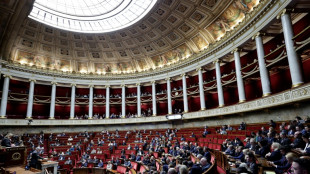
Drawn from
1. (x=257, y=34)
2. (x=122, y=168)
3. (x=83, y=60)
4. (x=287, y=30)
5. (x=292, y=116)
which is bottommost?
(x=122, y=168)

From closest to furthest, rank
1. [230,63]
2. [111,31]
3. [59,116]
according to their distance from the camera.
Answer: [230,63] < [111,31] < [59,116]

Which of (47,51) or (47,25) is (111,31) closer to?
(47,25)

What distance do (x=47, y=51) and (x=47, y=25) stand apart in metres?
3.75

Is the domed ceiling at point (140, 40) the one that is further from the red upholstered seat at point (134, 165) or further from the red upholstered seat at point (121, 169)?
the red upholstered seat at point (121, 169)

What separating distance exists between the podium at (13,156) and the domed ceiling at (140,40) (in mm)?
15385

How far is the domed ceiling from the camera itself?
16.8 m

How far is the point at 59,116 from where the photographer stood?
23672mm

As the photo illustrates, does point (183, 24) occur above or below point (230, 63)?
above

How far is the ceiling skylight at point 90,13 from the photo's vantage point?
63.6 ft

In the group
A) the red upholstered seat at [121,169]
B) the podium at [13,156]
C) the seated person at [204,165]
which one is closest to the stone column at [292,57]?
the seated person at [204,165]

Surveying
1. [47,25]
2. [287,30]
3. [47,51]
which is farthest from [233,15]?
[47,51]

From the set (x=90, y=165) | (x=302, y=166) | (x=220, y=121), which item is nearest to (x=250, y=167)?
(x=302, y=166)

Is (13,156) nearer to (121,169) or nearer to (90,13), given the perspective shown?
(121,169)

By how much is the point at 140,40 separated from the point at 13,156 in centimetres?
1807
